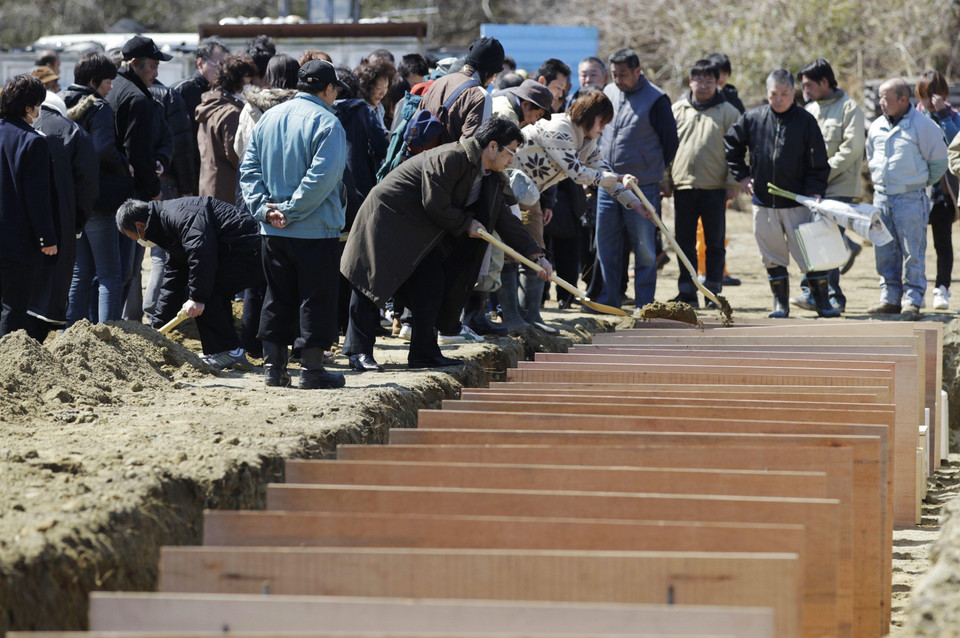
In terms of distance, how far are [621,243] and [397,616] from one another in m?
6.88

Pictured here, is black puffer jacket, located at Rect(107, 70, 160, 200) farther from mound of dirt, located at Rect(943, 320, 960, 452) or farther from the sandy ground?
mound of dirt, located at Rect(943, 320, 960, 452)

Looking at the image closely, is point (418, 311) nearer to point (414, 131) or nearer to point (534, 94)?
point (414, 131)

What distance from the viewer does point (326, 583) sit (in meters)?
3.32

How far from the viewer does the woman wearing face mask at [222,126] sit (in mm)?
7957

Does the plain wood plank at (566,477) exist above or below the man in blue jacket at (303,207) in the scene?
below

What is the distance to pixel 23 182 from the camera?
6.45 m

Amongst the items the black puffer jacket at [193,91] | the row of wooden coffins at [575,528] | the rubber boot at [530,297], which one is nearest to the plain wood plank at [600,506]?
the row of wooden coffins at [575,528]

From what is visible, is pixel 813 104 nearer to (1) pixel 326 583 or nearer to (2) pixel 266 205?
(2) pixel 266 205

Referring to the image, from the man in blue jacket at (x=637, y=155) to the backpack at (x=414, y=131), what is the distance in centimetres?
216

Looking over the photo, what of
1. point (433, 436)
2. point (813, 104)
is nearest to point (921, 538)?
point (433, 436)

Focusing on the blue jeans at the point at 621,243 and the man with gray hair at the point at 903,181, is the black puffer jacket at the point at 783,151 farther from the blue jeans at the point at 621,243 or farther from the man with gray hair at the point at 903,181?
the blue jeans at the point at 621,243

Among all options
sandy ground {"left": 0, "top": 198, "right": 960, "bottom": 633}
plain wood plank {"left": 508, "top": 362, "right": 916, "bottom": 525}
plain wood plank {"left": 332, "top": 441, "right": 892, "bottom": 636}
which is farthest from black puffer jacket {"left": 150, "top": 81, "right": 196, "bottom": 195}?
plain wood plank {"left": 332, "top": 441, "right": 892, "bottom": 636}

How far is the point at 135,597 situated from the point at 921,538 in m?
4.54

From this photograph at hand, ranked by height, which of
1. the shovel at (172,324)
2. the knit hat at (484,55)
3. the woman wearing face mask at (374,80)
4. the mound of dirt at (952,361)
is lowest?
the mound of dirt at (952,361)
